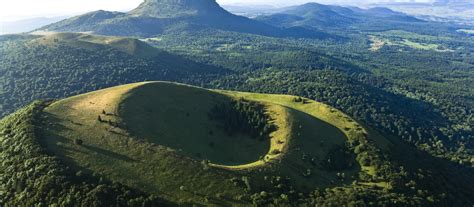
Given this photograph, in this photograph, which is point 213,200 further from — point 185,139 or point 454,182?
point 454,182

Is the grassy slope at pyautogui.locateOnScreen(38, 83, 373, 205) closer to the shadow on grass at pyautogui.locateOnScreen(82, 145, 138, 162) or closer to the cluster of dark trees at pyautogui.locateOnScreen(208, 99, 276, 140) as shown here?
the shadow on grass at pyautogui.locateOnScreen(82, 145, 138, 162)

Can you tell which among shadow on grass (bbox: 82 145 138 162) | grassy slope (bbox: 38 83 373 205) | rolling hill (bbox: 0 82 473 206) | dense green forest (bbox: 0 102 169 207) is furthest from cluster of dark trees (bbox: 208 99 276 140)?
dense green forest (bbox: 0 102 169 207)

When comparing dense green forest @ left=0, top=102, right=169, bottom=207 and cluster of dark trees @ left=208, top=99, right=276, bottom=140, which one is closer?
dense green forest @ left=0, top=102, right=169, bottom=207

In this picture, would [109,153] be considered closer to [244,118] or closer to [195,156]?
[195,156]

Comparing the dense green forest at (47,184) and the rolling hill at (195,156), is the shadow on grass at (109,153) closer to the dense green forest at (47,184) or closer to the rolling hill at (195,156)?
the rolling hill at (195,156)

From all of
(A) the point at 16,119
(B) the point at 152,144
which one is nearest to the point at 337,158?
(B) the point at 152,144

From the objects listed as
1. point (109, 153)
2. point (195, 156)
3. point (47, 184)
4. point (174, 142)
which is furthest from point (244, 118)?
point (47, 184)

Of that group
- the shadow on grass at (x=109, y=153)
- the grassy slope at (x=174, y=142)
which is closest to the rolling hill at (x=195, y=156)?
the shadow on grass at (x=109, y=153)
